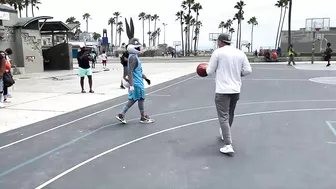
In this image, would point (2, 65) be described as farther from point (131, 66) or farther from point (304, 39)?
point (304, 39)

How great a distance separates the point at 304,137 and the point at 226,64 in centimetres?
219

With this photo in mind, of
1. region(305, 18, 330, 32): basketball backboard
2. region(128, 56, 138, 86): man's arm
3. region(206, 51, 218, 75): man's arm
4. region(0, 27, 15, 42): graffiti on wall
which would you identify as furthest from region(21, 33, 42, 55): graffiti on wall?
region(305, 18, 330, 32): basketball backboard

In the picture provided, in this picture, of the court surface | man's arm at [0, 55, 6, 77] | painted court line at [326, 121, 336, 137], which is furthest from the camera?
man's arm at [0, 55, 6, 77]

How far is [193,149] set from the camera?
18.0 ft

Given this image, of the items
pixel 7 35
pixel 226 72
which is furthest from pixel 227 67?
pixel 7 35

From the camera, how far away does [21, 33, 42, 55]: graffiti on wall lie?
2029 cm

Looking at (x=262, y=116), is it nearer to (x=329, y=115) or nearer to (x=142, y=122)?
(x=329, y=115)

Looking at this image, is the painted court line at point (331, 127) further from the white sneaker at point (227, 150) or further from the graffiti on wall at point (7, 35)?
the graffiti on wall at point (7, 35)

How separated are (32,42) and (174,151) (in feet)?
59.2

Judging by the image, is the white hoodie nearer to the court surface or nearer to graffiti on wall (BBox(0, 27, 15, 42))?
the court surface

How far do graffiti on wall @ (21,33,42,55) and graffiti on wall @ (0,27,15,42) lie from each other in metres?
0.61

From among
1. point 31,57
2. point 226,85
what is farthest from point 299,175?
point 31,57

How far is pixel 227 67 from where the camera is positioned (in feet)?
16.8

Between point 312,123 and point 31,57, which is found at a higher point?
point 31,57
